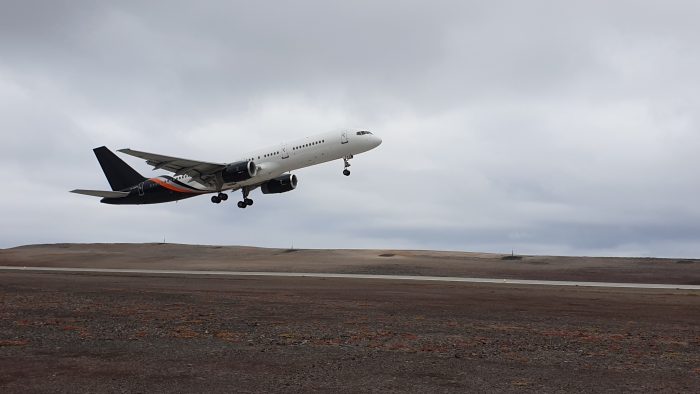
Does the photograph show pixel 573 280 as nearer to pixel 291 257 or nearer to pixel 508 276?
pixel 508 276

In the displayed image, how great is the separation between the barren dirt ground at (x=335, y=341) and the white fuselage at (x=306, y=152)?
23251 mm

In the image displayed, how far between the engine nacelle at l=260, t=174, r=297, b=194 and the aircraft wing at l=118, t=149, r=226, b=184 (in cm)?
630

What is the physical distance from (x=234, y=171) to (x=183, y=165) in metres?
4.74

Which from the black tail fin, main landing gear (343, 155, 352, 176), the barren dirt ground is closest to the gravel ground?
the barren dirt ground

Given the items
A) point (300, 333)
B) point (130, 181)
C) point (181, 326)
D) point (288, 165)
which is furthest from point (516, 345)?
point (130, 181)

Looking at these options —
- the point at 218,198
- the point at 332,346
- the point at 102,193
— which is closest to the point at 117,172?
the point at 102,193

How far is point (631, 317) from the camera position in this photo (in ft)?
83.9

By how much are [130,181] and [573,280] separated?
48.5 m

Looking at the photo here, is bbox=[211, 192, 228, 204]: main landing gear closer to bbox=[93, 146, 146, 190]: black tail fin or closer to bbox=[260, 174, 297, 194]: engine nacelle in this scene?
bbox=[260, 174, 297, 194]: engine nacelle

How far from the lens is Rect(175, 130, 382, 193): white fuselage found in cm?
5575

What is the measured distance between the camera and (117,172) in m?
69.7

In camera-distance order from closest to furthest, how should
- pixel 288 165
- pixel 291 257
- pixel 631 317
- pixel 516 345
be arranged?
pixel 516 345 → pixel 631 317 → pixel 288 165 → pixel 291 257

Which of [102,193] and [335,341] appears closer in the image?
[335,341]

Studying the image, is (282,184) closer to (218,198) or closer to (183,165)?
(218,198)
